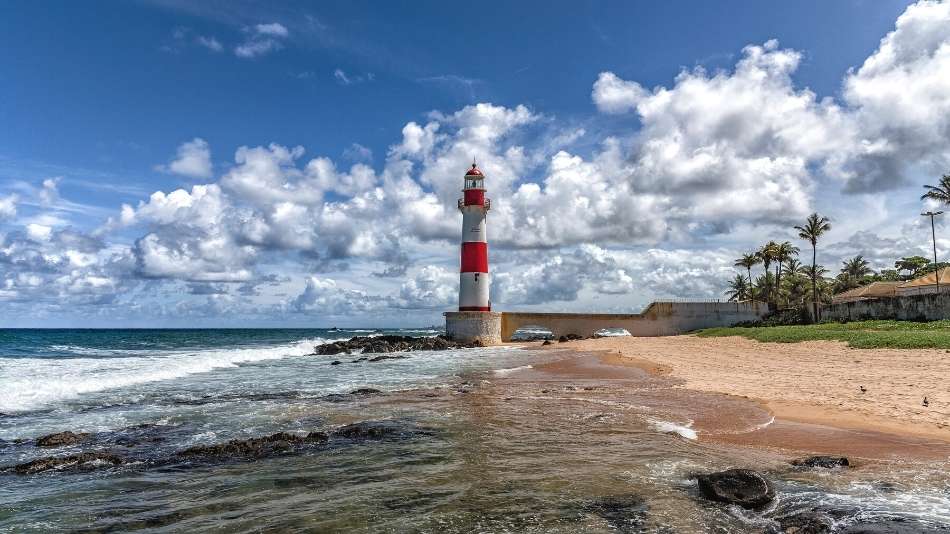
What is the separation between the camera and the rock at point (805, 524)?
19.4 ft

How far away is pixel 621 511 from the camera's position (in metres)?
6.65

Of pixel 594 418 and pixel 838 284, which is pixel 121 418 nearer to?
pixel 594 418

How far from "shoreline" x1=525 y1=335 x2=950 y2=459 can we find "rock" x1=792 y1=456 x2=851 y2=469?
2.61 feet

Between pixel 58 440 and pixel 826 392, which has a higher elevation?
pixel 826 392

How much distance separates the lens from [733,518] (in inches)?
251

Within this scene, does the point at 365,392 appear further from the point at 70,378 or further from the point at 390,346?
the point at 390,346

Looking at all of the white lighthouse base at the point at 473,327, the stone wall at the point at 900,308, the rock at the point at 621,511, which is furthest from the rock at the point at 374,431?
the stone wall at the point at 900,308

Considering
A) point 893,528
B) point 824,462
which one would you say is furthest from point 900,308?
point 893,528

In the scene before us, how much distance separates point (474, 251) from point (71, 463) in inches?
1415

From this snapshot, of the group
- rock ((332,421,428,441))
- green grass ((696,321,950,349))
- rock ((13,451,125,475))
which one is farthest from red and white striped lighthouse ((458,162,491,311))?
rock ((13,451,125,475))

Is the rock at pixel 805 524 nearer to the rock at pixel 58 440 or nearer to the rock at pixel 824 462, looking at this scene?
the rock at pixel 824 462

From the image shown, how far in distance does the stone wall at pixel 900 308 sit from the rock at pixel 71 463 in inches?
1514

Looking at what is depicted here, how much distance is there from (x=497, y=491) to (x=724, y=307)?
48.9 m

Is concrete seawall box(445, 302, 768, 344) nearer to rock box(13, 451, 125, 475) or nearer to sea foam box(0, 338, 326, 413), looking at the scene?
sea foam box(0, 338, 326, 413)
